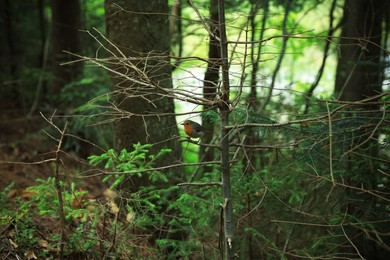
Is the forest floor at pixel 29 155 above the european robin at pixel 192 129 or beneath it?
beneath

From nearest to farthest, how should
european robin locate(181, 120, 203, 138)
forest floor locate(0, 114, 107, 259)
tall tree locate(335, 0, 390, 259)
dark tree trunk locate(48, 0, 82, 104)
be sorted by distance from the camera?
forest floor locate(0, 114, 107, 259)
tall tree locate(335, 0, 390, 259)
european robin locate(181, 120, 203, 138)
dark tree trunk locate(48, 0, 82, 104)

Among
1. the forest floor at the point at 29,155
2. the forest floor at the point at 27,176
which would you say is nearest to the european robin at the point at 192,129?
the forest floor at the point at 27,176

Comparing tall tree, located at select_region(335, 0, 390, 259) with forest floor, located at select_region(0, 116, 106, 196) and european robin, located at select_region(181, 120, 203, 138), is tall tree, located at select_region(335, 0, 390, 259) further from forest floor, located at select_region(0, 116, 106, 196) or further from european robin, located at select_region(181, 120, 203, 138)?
forest floor, located at select_region(0, 116, 106, 196)

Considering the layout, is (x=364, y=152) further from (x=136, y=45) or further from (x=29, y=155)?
(x=29, y=155)

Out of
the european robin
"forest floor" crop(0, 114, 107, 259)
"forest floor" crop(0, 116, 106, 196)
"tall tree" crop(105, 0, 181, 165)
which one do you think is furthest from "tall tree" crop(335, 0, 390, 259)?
"forest floor" crop(0, 116, 106, 196)

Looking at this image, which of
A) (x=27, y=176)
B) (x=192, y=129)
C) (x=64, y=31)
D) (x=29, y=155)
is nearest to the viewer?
(x=192, y=129)

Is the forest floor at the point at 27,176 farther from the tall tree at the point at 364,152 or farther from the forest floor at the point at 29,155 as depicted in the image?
the tall tree at the point at 364,152

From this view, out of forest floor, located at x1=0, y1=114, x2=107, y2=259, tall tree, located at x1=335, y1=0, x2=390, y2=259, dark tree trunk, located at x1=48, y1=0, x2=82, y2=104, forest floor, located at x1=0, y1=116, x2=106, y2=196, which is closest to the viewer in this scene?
forest floor, located at x1=0, y1=114, x2=107, y2=259

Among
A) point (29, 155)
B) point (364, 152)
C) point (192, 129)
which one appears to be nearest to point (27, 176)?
point (29, 155)

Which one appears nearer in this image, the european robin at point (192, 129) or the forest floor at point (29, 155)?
the european robin at point (192, 129)

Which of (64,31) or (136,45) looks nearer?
(136,45)

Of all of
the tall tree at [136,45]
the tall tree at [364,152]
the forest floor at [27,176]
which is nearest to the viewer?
the forest floor at [27,176]

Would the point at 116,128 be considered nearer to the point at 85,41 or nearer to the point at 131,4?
the point at 131,4

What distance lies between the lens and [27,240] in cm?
394
